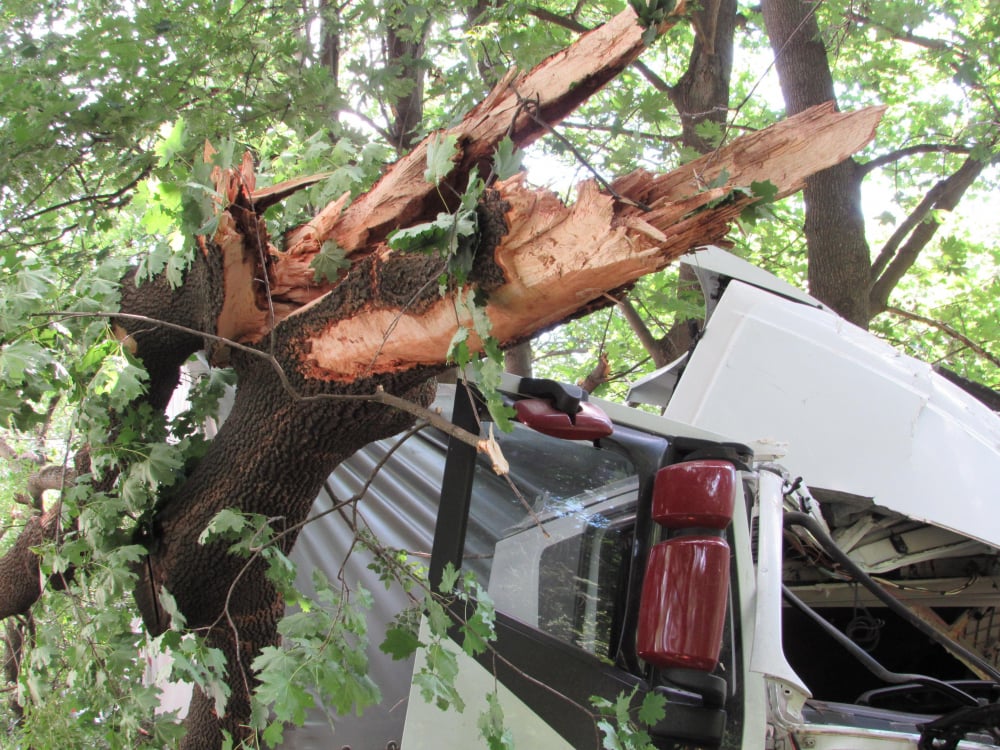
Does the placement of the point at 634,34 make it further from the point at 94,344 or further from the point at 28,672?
the point at 28,672

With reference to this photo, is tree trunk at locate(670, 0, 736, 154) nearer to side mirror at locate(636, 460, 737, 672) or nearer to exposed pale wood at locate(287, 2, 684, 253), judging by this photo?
exposed pale wood at locate(287, 2, 684, 253)

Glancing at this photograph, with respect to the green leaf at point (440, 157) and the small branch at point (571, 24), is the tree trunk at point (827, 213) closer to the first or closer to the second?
the small branch at point (571, 24)

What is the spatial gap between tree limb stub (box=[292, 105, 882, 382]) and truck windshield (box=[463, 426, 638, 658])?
694 mm

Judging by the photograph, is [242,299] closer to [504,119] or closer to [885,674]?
A: [504,119]

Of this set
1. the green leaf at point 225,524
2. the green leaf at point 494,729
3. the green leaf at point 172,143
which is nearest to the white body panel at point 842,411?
the green leaf at point 494,729

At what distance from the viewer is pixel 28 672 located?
98.0 inches

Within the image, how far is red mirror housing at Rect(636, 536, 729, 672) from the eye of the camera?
175 centimetres

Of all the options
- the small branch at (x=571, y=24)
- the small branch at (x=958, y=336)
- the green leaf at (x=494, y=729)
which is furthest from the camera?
the small branch at (x=958, y=336)

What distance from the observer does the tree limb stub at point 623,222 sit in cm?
153

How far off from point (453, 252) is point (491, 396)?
0.99 ft

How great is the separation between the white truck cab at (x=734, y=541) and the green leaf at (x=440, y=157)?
1.79 ft

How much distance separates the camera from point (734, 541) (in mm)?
2062

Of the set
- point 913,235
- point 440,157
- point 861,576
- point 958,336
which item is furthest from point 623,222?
point 913,235

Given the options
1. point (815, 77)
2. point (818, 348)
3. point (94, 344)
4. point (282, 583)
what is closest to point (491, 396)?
point (282, 583)
